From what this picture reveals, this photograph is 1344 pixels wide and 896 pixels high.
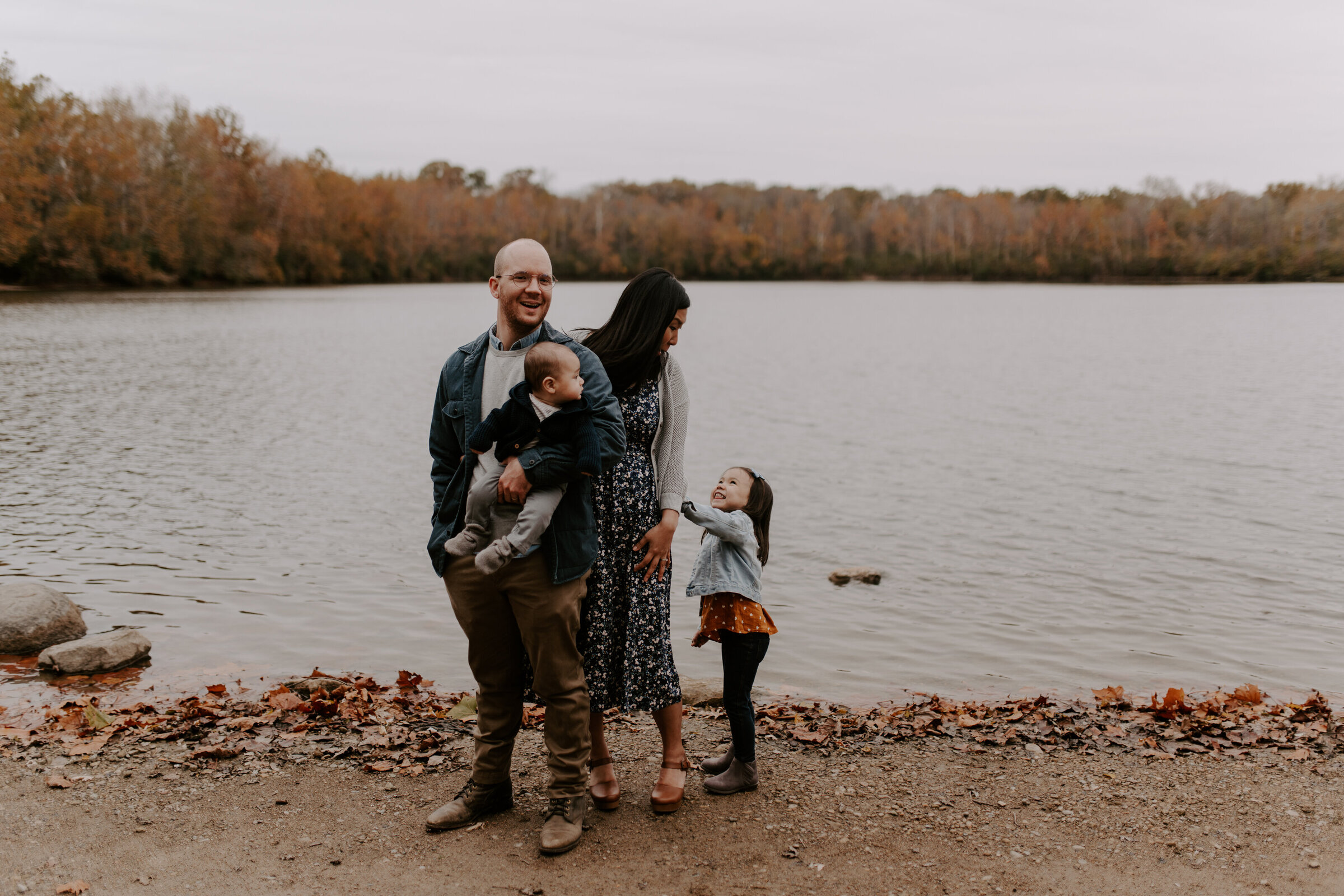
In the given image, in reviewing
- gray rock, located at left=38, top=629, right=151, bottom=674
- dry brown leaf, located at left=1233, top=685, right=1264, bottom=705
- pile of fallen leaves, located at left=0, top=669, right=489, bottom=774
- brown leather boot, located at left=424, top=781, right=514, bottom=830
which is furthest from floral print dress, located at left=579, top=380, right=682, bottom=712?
gray rock, located at left=38, top=629, right=151, bottom=674

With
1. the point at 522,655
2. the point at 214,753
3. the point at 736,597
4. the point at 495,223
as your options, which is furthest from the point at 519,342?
the point at 495,223

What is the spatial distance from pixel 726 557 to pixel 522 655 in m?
1.06

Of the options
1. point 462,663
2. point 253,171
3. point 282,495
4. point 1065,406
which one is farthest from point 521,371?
point 253,171

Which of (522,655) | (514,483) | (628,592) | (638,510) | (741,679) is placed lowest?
(741,679)

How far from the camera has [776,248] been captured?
15738 cm

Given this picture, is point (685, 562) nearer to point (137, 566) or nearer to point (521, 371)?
point (137, 566)

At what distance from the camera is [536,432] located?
3848 mm

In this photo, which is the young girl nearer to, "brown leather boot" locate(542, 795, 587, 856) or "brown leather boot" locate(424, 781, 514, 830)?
"brown leather boot" locate(542, 795, 587, 856)

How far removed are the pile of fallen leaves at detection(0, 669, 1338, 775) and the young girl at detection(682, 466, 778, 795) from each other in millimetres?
959

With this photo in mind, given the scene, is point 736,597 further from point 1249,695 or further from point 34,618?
point 34,618

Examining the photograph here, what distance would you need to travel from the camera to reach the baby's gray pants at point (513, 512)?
379cm

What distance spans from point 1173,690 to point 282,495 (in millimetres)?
12413

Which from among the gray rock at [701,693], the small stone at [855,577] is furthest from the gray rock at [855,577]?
the gray rock at [701,693]

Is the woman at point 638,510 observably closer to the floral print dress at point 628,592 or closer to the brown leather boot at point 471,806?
the floral print dress at point 628,592
